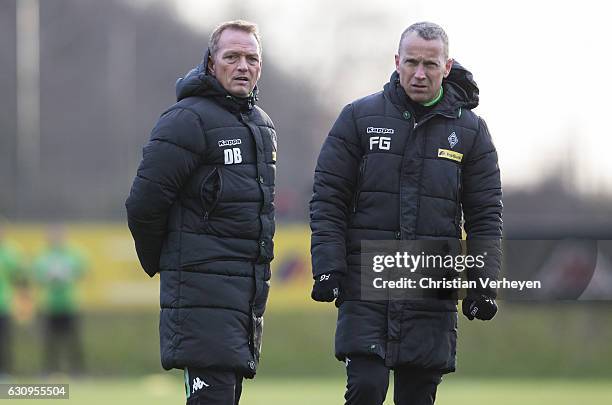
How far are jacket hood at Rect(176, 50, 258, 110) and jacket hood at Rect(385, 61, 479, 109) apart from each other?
0.70m

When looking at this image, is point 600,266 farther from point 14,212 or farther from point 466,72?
point 14,212

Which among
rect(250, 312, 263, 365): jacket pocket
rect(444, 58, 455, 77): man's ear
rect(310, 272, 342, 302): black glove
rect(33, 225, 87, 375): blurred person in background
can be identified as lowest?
rect(250, 312, 263, 365): jacket pocket

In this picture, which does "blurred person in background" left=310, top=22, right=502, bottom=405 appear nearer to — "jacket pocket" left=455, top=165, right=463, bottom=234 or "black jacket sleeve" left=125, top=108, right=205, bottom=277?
"jacket pocket" left=455, top=165, right=463, bottom=234

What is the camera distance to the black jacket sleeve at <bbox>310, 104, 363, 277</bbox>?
24.7ft

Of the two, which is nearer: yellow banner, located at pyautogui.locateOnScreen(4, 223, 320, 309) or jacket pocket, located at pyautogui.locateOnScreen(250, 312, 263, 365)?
jacket pocket, located at pyautogui.locateOnScreen(250, 312, 263, 365)

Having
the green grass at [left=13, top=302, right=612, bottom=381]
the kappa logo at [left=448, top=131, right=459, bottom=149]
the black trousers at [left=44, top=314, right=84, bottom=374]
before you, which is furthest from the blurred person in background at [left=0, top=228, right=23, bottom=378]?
the kappa logo at [left=448, top=131, right=459, bottom=149]

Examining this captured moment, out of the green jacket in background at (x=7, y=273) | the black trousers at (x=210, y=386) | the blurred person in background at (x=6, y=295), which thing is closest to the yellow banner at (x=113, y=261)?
the green jacket in background at (x=7, y=273)

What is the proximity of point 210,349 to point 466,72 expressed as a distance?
1.94 meters

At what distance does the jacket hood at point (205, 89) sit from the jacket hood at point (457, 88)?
70 cm

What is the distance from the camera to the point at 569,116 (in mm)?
29000

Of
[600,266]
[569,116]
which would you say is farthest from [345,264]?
[569,116]

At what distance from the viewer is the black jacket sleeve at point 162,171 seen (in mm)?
7441

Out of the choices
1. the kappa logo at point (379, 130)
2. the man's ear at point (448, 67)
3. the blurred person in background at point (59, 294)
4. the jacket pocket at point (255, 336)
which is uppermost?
the blurred person in background at point (59, 294)

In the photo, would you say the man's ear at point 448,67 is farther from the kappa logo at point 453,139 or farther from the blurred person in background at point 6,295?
the blurred person in background at point 6,295
